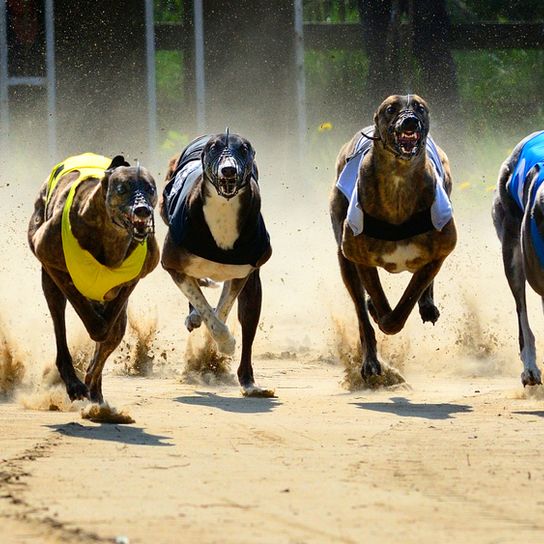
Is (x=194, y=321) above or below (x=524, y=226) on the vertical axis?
below

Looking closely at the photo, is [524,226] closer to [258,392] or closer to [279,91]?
[258,392]

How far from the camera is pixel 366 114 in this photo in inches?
634

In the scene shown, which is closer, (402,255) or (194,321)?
(402,255)

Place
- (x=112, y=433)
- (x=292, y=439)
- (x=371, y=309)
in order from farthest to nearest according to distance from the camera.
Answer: (x=371, y=309)
(x=112, y=433)
(x=292, y=439)

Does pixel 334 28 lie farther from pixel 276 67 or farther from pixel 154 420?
pixel 154 420

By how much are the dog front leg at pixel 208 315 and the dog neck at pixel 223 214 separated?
0.96 ft

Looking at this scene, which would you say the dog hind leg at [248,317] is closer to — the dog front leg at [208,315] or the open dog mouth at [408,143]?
the dog front leg at [208,315]

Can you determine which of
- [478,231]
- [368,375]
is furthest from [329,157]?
[368,375]

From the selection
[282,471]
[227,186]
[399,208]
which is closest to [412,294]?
[399,208]

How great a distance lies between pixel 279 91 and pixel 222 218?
7.94 m

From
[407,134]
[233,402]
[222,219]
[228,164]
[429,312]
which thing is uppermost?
[407,134]

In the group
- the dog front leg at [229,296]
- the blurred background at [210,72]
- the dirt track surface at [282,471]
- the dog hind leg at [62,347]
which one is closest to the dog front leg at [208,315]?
the dog front leg at [229,296]

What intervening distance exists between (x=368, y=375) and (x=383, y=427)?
1.45 m

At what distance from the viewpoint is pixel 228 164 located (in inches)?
277
